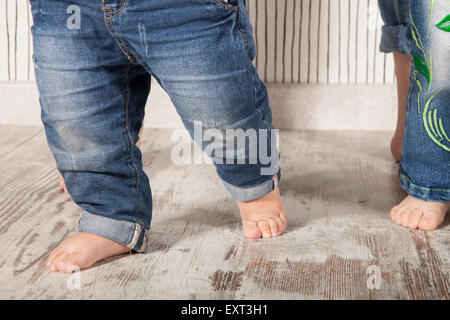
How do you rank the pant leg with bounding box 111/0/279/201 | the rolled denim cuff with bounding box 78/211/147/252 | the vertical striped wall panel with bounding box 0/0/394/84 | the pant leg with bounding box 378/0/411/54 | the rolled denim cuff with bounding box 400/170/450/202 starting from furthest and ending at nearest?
the vertical striped wall panel with bounding box 0/0/394/84 < the pant leg with bounding box 378/0/411/54 < the rolled denim cuff with bounding box 400/170/450/202 < the rolled denim cuff with bounding box 78/211/147/252 < the pant leg with bounding box 111/0/279/201

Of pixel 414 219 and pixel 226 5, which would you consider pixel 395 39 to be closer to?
pixel 414 219

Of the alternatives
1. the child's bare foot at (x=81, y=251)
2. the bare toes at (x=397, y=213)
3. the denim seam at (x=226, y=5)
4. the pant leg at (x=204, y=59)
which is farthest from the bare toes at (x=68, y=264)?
the bare toes at (x=397, y=213)

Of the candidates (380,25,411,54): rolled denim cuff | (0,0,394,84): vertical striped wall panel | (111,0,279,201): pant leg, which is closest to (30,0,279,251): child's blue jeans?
(111,0,279,201): pant leg

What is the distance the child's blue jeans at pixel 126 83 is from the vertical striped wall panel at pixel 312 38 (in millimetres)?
690

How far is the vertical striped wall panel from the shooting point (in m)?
1.51

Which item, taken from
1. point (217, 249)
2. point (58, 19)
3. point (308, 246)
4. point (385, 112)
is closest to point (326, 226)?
point (308, 246)

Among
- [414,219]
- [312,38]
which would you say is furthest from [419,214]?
[312,38]

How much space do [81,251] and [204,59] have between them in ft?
1.02

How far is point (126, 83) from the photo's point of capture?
2.86 ft

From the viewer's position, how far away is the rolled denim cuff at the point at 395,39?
1.22 meters

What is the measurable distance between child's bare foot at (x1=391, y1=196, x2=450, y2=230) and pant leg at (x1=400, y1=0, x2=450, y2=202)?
0.5 inches

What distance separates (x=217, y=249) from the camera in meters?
0.90

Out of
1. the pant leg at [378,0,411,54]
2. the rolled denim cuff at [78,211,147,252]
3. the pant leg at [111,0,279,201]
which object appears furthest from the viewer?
the pant leg at [378,0,411,54]

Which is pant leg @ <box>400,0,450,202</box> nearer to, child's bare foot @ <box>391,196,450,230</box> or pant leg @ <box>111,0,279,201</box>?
child's bare foot @ <box>391,196,450,230</box>
